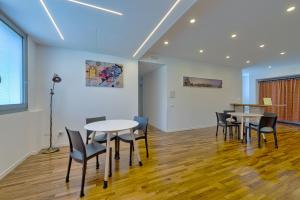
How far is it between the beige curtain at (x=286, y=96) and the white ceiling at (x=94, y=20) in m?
7.10

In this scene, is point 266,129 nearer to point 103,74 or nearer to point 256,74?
point 103,74

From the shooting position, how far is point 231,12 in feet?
8.62

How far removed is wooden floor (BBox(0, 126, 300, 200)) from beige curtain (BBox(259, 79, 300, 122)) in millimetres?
4998

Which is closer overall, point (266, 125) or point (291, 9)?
point (291, 9)

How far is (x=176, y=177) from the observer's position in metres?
2.27

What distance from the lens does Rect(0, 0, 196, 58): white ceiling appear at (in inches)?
80.0

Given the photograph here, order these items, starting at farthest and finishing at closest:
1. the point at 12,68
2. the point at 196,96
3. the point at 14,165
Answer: the point at 196,96
the point at 12,68
the point at 14,165

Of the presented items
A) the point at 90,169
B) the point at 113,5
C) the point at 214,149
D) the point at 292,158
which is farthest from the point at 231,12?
the point at 90,169

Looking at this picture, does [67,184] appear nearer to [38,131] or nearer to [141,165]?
[141,165]

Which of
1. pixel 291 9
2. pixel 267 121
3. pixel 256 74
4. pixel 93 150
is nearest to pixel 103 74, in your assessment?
pixel 93 150

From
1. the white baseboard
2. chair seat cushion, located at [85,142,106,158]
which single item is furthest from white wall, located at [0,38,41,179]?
chair seat cushion, located at [85,142,106,158]

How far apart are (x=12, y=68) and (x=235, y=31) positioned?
183 inches

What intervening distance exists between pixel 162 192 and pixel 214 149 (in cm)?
211

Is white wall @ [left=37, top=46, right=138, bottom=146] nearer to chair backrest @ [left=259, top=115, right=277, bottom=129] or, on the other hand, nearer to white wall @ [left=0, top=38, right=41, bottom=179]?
white wall @ [left=0, top=38, right=41, bottom=179]
